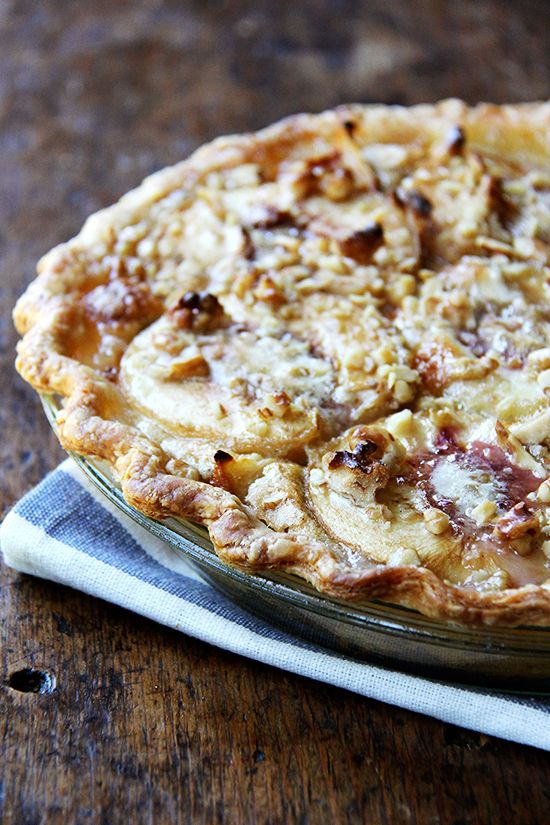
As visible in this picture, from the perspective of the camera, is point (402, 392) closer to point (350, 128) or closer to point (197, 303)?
point (197, 303)

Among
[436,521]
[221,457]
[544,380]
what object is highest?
[221,457]

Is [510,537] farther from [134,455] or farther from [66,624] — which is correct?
[66,624]

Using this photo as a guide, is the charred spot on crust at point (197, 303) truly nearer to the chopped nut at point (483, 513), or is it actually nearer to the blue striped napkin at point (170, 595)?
the blue striped napkin at point (170, 595)

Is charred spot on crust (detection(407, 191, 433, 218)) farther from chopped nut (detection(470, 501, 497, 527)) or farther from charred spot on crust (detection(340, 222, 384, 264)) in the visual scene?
chopped nut (detection(470, 501, 497, 527))

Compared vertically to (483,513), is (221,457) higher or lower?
higher

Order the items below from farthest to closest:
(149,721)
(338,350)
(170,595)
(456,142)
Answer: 1. (456,142)
2. (338,350)
3. (170,595)
4. (149,721)

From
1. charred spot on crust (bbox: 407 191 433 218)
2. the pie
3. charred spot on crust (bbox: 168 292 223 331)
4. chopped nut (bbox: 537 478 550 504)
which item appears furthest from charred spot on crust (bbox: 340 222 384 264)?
chopped nut (bbox: 537 478 550 504)

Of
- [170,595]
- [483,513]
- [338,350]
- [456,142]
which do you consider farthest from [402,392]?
[456,142]
